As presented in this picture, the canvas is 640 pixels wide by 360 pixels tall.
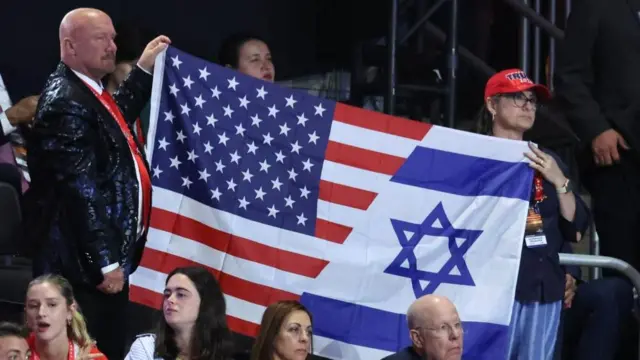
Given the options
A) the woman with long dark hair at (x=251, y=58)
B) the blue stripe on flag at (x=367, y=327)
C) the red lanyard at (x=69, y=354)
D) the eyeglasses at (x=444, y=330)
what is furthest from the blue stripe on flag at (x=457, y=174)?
the red lanyard at (x=69, y=354)

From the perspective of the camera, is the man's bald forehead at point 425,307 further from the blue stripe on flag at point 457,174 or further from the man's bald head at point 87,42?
the man's bald head at point 87,42

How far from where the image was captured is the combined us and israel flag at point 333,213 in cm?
706

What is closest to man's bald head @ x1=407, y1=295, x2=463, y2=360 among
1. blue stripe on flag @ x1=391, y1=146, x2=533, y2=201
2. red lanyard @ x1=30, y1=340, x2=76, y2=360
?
blue stripe on flag @ x1=391, y1=146, x2=533, y2=201

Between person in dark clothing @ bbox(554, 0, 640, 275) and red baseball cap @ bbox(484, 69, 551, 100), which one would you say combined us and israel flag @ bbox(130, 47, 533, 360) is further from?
person in dark clothing @ bbox(554, 0, 640, 275)

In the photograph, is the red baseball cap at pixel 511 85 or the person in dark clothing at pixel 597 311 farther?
the person in dark clothing at pixel 597 311

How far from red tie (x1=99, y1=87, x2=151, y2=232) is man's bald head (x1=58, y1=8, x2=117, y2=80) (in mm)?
156

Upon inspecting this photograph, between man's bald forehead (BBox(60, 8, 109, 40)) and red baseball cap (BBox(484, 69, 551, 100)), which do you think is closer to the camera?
man's bald forehead (BBox(60, 8, 109, 40))

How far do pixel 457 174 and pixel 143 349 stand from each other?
5.91 ft

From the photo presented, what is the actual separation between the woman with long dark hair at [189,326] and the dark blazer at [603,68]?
84.6 inches

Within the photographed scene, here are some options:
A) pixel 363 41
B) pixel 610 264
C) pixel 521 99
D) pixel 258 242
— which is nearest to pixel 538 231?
pixel 610 264

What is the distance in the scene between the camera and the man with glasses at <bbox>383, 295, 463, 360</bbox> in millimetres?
6496

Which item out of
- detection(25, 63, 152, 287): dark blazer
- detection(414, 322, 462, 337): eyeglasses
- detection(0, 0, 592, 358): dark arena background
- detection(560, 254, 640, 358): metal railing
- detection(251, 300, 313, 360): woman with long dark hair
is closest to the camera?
detection(25, 63, 152, 287): dark blazer

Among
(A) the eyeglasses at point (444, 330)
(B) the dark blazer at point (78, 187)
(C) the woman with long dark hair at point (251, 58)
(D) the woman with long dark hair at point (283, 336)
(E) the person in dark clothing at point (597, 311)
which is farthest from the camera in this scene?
(C) the woman with long dark hair at point (251, 58)

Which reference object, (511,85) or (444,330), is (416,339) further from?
(511,85)
